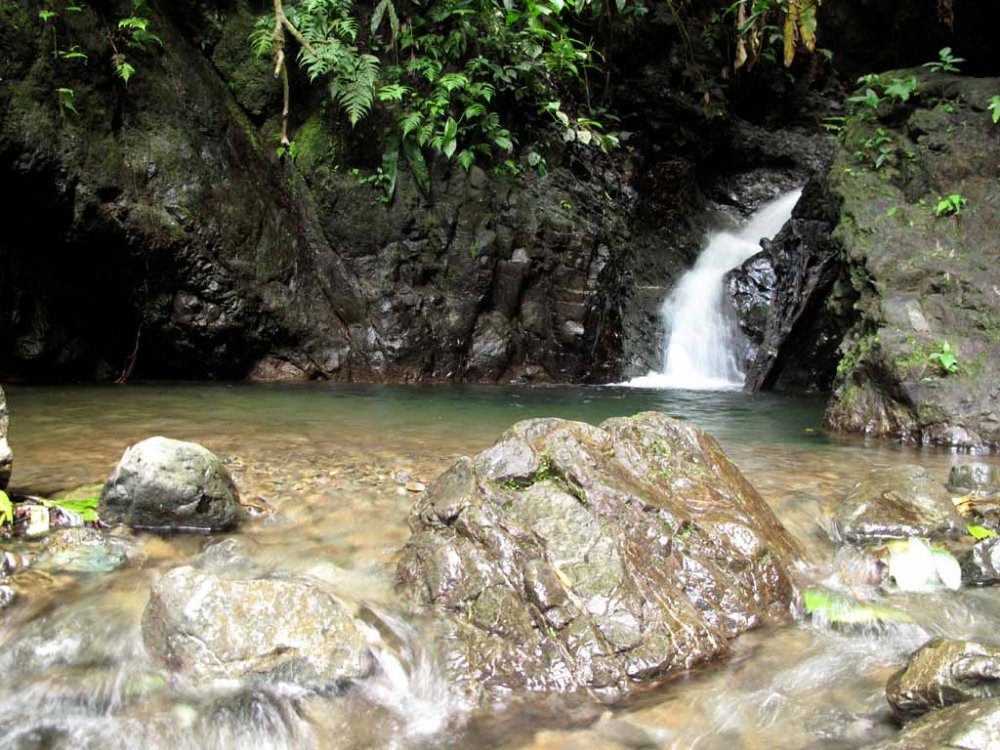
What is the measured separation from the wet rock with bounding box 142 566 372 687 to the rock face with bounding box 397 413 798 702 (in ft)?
1.24

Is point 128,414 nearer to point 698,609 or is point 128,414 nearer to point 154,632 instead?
point 154,632

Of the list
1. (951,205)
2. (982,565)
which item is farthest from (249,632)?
(951,205)

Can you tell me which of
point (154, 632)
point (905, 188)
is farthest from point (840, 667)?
point (905, 188)

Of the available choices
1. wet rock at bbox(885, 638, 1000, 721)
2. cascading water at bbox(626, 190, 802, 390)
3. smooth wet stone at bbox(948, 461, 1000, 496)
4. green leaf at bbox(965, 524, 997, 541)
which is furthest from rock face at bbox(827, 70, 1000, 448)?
wet rock at bbox(885, 638, 1000, 721)

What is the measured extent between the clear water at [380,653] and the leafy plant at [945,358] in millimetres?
1215

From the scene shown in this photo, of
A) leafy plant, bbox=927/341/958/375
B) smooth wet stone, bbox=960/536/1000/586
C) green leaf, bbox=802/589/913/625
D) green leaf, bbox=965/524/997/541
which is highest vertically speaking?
leafy plant, bbox=927/341/958/375

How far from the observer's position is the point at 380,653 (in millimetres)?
2363

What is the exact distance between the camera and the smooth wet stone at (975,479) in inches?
157

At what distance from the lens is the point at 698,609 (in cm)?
267

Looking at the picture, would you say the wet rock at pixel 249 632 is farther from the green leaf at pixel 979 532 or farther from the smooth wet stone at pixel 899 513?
the green leaf at pixel 979 532

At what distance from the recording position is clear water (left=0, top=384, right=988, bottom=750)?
82.4 inches

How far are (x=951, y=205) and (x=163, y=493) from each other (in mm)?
7155

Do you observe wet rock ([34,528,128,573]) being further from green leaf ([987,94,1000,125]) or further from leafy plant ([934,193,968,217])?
green leaf ([987,94,1000,125])

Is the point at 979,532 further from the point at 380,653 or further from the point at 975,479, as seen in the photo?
Result: the point at 380,653
